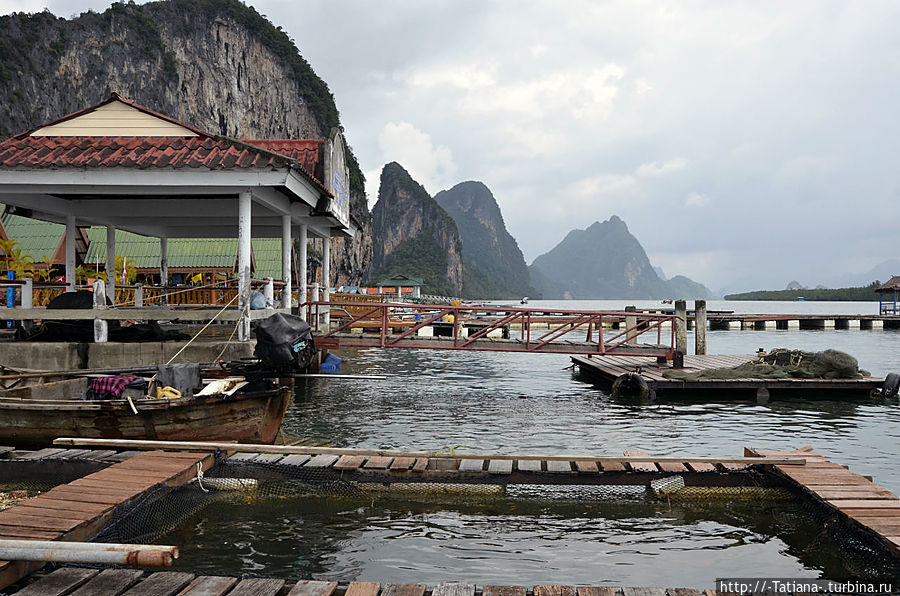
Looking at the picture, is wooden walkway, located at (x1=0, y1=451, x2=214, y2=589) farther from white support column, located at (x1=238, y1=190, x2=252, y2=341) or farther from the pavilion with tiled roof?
the pavilion with tiled roof

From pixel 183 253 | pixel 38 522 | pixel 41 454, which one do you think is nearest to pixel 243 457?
pixel 41 454

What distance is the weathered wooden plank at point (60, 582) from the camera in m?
4.70

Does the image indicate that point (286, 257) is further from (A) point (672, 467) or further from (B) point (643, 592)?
(B) point (643, 592)

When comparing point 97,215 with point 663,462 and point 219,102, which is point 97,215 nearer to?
point 663,462

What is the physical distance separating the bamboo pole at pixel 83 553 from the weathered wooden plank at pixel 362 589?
4.41ft

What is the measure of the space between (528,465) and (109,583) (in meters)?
4.80

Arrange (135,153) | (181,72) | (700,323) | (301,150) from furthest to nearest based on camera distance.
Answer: (181,72) → (700,323) → (301,150) → (135,153)

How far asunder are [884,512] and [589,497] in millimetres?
3009

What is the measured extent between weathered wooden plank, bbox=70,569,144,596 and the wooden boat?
4.21m

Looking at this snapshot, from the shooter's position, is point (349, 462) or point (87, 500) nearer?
point (87, 500)

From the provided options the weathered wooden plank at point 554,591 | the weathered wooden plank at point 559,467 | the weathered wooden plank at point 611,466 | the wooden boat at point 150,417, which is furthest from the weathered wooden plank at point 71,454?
the weathered wooden plank at point 611,466

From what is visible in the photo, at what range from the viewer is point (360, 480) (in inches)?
313

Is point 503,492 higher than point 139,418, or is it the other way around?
point 139,418

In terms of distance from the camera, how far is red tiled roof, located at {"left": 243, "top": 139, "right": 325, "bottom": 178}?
17547mm
